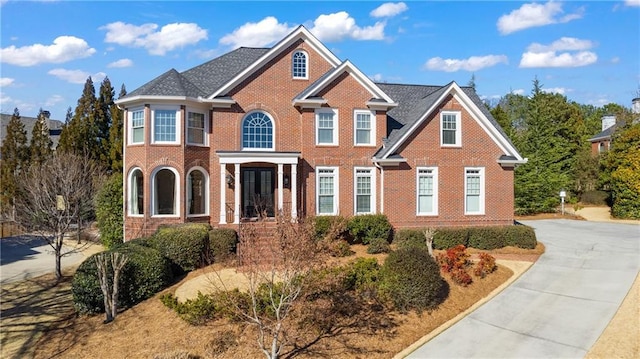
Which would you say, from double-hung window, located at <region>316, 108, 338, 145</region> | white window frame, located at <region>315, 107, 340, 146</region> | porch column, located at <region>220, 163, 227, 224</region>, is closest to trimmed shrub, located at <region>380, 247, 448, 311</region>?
white window frame, located at <region>315, 107, 340, 146</region>

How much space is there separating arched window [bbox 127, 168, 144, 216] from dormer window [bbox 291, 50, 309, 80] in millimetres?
8542

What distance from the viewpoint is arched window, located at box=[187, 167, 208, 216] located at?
767 inches

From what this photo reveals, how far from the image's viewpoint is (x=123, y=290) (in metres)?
12.9

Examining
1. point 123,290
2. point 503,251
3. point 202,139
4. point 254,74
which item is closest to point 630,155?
point 503,251

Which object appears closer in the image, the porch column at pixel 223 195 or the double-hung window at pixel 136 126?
the double-hung window at pixel 136 126

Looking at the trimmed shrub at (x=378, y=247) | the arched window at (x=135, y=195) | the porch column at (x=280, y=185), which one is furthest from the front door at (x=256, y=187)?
the trimmed shrub at (x=378, y=247)

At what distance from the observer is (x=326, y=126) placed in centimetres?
2000

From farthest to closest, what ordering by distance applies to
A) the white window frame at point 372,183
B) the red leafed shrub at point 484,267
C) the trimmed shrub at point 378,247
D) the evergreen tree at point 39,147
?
the evergreen tree at point 39,147 < the white window frame at point 372,183 < the trimmed shrub at point 378,247 < the red leafed shrub at point 484,267

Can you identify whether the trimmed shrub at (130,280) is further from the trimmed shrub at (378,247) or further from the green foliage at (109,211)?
the trimmed shrub at (378,247)

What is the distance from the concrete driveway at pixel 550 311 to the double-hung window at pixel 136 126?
48.0 ft

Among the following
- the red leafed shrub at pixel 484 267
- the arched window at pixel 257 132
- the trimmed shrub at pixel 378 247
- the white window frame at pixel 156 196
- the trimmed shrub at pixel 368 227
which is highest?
the arched window at pixel 257 132

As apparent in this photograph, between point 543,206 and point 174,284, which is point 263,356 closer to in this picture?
point 174,284

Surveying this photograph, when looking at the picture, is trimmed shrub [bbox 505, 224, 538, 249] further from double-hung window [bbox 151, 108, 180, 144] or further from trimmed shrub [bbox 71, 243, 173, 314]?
double-hung window [bbox 151, 108, 180, 144]

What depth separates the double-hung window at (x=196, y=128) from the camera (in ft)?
62.4
